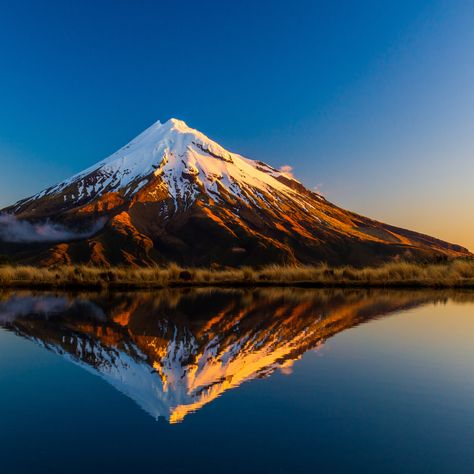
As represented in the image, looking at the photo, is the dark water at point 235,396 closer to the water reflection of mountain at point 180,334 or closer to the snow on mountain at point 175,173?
the water reflection of mountain at point 180,334

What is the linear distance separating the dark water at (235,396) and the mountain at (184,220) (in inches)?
2423

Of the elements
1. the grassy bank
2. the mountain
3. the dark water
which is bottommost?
the dark water

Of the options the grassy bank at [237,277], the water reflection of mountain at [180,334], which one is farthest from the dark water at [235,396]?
the grassy bank at [237,277]

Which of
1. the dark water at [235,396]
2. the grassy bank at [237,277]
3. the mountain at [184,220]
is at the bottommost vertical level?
the dark water at [235,396]

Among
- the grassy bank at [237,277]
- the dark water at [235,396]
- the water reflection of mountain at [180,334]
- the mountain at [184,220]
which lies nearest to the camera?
the dark water at [235,396]

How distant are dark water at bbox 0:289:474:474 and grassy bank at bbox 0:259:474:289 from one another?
8.64 m

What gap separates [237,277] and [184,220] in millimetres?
72591

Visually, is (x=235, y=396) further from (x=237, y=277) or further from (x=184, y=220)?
(x=184, y=220)

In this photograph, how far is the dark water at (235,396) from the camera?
287 centimetres

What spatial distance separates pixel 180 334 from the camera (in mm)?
7102

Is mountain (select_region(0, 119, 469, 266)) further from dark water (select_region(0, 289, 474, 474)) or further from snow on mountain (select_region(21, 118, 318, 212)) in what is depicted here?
dark water (select_region(0, 289, 474, 474))

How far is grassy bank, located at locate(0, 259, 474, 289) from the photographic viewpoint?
16.8 meters

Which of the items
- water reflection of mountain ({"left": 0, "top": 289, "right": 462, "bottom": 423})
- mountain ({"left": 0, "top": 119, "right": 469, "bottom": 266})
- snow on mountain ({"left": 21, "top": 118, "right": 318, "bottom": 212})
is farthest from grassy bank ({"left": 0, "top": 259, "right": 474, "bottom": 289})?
snow on mountain ({"left": 21, "top": 118, "right": 318, "bottom": 212})

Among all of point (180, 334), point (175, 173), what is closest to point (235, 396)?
point (180, 334)
